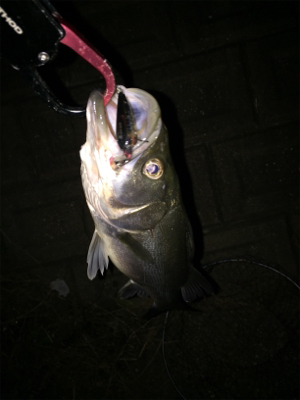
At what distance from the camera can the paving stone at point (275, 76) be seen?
3.29 metres

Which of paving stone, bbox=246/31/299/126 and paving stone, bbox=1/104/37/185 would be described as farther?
paving stone, bbox=1/104/37/185

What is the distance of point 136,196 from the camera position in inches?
70.2

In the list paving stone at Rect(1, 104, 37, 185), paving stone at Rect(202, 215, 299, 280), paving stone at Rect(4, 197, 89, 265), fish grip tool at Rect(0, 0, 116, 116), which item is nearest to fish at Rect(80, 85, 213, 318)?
fish grip tool at Rect(0, 0, 116, 116)

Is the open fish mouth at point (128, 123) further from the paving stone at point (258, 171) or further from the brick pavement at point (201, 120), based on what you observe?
the paving stone at point (258, 171)

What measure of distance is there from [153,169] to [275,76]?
92.7 inches

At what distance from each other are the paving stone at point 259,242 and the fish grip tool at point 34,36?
2.51 metres

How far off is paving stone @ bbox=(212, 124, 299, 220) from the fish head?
1740mm

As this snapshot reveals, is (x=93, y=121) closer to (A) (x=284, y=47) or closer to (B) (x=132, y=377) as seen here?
(A) (x=284, y=47)

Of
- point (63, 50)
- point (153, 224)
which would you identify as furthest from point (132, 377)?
point (63, 50)

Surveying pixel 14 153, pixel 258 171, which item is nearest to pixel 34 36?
pixel 14 153

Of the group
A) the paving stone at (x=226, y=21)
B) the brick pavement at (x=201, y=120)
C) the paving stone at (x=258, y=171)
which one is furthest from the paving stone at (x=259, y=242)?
the paving stone at (x=226, y=21)

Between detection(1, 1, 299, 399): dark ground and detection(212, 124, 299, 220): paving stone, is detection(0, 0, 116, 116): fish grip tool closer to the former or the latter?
detection(1, 1, 299, 399): dark ground

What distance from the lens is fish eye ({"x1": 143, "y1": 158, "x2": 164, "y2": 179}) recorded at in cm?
170

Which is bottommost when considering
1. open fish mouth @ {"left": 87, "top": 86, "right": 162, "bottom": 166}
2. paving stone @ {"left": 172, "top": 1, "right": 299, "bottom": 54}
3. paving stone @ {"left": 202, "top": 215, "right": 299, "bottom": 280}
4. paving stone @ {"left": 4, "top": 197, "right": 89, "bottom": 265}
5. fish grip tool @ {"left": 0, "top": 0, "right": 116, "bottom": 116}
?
paving stone @ {"left": 202, "top": 215, "right": 299, "bottom": 280}
